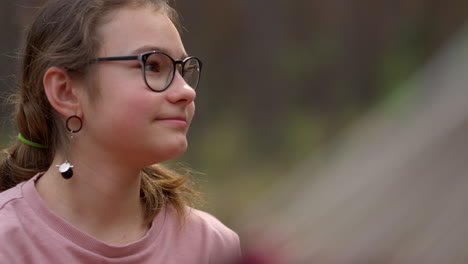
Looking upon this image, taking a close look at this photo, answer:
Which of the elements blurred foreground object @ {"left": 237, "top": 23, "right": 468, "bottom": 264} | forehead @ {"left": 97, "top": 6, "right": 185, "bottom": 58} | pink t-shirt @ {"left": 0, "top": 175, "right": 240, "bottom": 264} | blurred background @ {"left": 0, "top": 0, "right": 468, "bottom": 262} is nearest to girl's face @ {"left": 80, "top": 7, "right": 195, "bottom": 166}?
forehead @ {"left": 97, "top": 6, "right": 185, "bottom": 58}

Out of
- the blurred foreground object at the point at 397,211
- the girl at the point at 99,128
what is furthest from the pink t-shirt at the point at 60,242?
the blurred foreground object at the point at 397,211

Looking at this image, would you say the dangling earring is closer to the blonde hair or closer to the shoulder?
the blonde hair

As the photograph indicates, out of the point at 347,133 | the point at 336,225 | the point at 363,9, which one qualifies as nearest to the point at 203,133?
the point at 347,133

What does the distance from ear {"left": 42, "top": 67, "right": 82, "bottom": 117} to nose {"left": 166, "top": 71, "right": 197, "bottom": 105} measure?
0.28 metres

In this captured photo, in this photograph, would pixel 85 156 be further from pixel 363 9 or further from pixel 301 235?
pixel 363 9

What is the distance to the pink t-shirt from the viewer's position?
1.79 meters

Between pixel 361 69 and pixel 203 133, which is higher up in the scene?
pixel 361 69

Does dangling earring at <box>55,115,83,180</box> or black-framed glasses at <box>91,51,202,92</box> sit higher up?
black-framed glasses at <box>91,51,202,92</box>

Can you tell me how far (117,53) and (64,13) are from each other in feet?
0.75

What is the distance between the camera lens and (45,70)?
1966 mm

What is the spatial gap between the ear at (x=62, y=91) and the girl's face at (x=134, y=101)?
0.04 m

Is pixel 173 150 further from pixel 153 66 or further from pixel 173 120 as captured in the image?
pixel 153 66

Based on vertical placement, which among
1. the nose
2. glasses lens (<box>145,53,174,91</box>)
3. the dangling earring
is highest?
glasses lens (<box>145,53,174,91</box>)

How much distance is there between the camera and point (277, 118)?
5289mm
